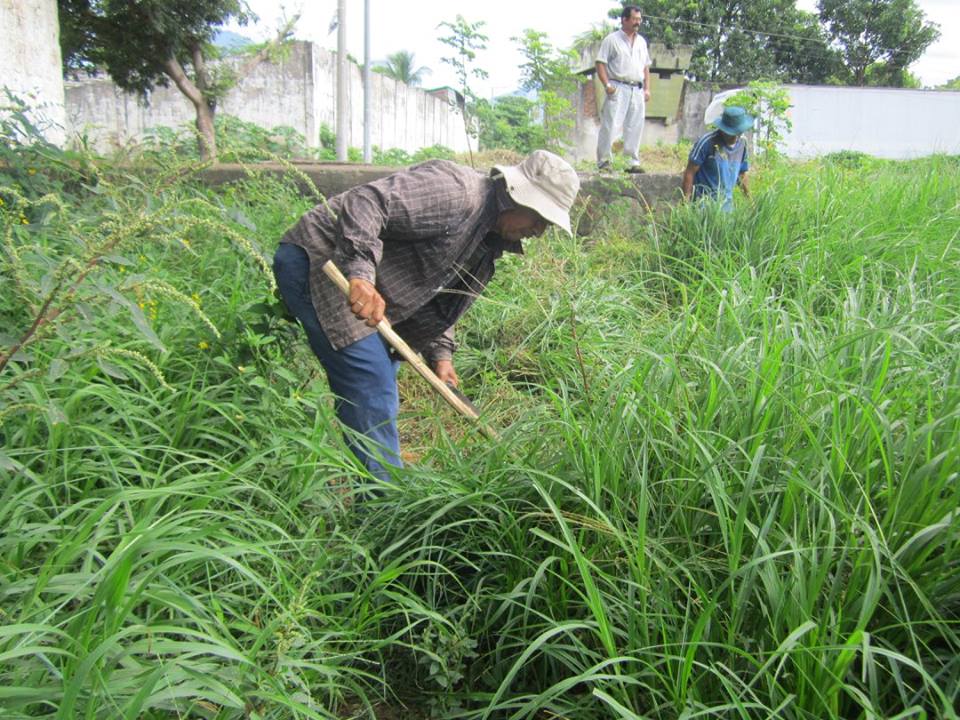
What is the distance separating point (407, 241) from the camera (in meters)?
2.90

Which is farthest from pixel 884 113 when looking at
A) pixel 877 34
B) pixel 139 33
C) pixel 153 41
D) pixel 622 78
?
pixel 139 33

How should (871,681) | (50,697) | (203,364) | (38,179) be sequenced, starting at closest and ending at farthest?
(50,697), (871,681), (203,364), (38,179)

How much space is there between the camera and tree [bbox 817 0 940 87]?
3391cm

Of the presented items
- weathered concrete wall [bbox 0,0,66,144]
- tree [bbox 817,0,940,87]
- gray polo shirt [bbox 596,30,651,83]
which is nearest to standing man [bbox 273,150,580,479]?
weathered concrete wall [bbox 0,0,66,144]

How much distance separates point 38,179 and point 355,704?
3.30m

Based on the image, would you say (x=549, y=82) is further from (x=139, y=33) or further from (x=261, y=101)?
(x=261, y=101)

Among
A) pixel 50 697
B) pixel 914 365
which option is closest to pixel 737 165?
pixel 914 365

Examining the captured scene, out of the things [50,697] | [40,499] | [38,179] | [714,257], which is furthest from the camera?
[714,257]

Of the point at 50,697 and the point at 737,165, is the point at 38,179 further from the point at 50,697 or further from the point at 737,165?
the point at 737,165

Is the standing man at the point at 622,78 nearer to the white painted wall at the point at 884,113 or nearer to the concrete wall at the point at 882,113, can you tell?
the concrete wall at the point at 882,113

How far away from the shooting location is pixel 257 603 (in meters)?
1.90

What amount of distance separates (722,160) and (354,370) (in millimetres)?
3839

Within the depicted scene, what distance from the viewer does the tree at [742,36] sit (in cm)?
3027

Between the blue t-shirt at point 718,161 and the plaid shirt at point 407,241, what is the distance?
307 cm
